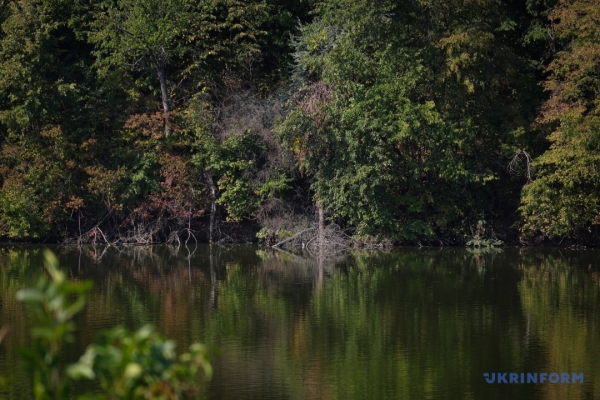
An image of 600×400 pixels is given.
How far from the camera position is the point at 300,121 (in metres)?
29.0

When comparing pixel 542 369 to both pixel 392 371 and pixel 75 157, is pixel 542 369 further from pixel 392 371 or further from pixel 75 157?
pixel 75 157

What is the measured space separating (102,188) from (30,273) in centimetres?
792

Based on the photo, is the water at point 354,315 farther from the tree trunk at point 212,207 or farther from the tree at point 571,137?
the tree trunk at point 212,207

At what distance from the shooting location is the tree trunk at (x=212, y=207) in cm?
3191

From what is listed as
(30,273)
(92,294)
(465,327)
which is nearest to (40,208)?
(30,273)

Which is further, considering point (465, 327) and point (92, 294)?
point (92, 294)

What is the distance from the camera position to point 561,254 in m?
28.0

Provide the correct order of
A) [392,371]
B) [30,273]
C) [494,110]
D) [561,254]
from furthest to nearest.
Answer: [494,110]
[561,254]
[30,273]
[392,371]

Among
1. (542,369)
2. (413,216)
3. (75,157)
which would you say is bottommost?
(542,369)
